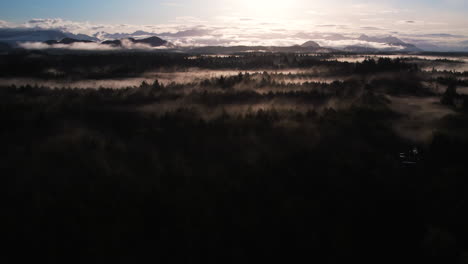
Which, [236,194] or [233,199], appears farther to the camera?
[236,194]

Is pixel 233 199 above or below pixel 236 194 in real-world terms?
below

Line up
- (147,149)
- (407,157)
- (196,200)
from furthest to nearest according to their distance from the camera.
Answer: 1. (147,149)
2. (407,157)
3. (196,200)

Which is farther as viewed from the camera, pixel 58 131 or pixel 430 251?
pixel 58 131

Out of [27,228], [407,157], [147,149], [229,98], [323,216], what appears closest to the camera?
[27,228]

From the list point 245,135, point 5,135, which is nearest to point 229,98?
point 245,135

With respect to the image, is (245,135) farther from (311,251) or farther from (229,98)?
(229,98)

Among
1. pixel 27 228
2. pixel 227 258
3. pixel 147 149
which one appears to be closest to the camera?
pixel 227 258

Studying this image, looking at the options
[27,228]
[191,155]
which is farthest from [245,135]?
[27,228]

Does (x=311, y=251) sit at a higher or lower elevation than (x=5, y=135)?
lower

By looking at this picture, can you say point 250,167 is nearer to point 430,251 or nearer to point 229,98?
point 430,251
